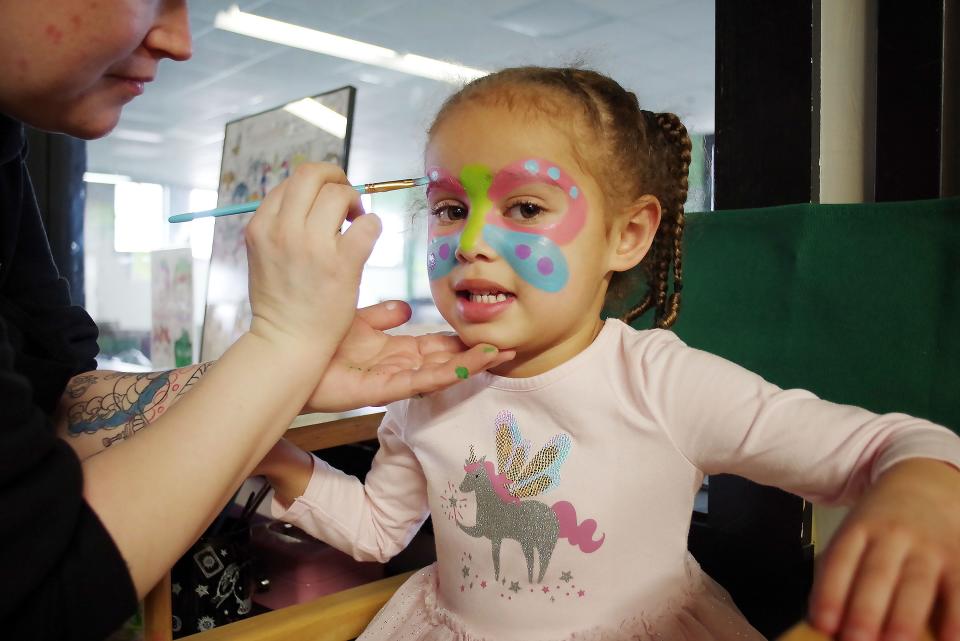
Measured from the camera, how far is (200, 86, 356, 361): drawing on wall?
196cm

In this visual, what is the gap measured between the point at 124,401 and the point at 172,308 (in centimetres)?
180

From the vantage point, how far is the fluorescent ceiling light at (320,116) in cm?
193

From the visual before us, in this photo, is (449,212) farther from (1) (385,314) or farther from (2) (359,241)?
(2) (359,241)

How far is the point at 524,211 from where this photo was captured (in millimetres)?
830

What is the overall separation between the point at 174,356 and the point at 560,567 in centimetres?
210

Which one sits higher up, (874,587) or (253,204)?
(253,204)

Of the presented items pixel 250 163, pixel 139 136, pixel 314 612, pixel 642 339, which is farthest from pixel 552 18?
pixel 139 136

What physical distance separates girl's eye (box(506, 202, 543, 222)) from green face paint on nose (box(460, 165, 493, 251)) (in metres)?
0.03

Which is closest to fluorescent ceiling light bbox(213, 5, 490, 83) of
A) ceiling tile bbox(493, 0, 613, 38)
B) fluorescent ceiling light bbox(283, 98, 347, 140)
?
ceiling tile bbox(493, 0, 613, 38)

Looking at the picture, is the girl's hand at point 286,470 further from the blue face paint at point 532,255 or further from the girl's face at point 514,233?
the blue face paint at point 532,255

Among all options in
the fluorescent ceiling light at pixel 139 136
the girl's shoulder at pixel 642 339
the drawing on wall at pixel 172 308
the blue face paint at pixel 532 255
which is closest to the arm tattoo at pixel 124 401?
the blue face paint at pixel 532 255

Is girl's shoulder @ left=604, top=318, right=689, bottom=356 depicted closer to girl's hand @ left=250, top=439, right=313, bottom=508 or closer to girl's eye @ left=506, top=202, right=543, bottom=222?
girl's eye @ left=506, top=202, right=543, bottom=222

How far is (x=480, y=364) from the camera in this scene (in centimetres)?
79

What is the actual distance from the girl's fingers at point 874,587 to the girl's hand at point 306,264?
434 mm
